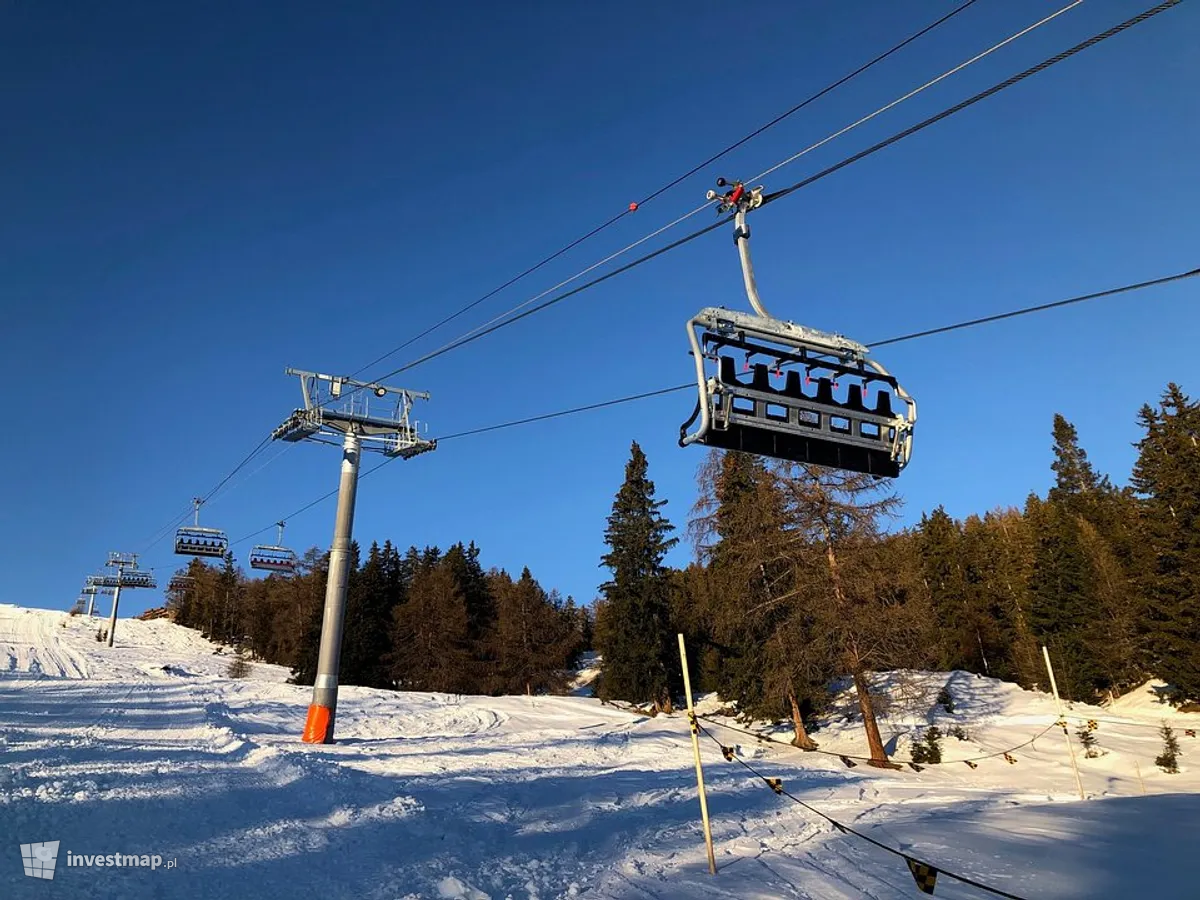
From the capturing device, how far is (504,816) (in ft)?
39.4

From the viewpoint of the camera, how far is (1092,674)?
150ft

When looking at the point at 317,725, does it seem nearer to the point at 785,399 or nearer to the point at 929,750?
the point at 785,399

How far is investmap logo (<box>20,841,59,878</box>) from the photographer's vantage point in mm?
7145

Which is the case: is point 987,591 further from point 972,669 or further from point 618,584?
point 618,584

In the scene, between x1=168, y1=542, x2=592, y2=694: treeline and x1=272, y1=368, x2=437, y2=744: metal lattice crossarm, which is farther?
x1=168, y1=542, x2=592, y2=694: treeline

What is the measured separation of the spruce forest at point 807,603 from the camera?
90.2 ft

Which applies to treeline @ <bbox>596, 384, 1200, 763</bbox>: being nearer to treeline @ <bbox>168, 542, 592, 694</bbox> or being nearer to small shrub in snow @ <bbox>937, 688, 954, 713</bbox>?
small shrub in snow @ <bbox>937, 688, 954, 713</bbox>

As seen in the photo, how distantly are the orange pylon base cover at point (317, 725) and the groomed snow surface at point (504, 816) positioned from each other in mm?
1192

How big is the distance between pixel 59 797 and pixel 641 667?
36.3 m

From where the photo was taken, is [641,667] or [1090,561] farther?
[1090,561]

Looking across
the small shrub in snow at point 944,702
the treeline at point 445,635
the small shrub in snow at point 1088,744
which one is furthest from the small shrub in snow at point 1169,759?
the treeline at point 445,635

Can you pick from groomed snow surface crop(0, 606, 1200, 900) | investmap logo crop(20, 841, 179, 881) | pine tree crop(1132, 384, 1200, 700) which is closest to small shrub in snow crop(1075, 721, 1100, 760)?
groomed snow surface crop(0, 606, 1200, 900)

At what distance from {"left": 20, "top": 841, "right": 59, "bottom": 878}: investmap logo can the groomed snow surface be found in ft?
0.41

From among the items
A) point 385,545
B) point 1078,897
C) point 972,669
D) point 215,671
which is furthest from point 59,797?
point 972,669
